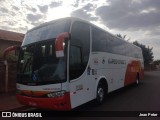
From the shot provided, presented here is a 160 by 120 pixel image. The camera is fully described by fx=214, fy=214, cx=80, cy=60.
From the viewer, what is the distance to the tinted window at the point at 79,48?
7.20 metres

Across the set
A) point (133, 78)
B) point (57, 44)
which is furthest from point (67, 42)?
point (133, 78)

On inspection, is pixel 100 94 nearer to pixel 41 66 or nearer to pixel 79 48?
pixel 79 48

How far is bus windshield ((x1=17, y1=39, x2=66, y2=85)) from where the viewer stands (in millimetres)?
6840

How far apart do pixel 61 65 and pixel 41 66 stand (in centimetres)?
73

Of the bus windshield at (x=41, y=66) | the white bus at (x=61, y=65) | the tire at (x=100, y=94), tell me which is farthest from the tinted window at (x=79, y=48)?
the tire at (x=100, y=94)

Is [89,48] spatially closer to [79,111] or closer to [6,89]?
[79,111]

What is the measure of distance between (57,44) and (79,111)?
3369mm

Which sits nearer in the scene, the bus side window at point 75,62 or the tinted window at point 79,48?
the bus side window at point 75,62

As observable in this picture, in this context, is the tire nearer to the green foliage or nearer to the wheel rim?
the wheel rim

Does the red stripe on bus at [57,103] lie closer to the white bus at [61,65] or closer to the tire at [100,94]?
the white bus at [61,65]

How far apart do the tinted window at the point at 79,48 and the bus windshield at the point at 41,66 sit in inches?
17.7

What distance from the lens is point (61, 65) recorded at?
269 inches

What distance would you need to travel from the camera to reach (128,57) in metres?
14.7

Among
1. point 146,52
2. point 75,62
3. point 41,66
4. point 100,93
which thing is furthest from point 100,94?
point 146,52
